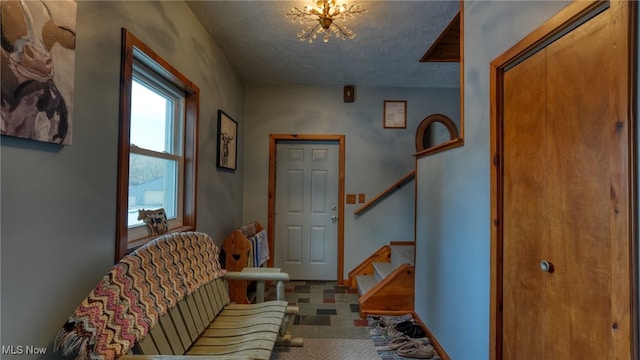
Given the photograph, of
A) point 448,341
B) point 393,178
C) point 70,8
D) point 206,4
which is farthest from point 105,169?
point 393,178

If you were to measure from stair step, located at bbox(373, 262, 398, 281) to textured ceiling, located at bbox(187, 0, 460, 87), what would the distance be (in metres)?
2.19

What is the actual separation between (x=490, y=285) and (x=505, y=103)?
0.89 meters

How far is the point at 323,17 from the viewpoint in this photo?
195cm

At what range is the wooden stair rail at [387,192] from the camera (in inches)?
143

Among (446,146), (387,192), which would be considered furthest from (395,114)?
(446,146)

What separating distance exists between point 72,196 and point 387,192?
3119 mm

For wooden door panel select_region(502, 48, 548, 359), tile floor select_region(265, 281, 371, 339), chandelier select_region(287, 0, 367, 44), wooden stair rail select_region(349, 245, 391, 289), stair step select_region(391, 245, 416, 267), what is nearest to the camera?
wooden door panel select_region(502, 48, 548, 359)

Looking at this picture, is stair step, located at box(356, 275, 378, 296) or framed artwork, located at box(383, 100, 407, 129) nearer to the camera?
stair step, located at box(356, 275, 378, 296)

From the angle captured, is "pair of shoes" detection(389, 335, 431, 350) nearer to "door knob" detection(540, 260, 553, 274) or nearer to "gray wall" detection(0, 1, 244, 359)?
"door knob" detection(540, 260, 553, 274)

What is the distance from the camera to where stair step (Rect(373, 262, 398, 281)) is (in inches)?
118

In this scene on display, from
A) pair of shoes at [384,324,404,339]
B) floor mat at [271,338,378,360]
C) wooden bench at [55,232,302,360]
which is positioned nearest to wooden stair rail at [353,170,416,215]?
pair of shoes at [384,324,404,339]

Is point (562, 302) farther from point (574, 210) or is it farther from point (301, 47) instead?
point (301, 47)

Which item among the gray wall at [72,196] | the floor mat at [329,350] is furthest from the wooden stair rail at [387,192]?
the gray wall at [72,196]

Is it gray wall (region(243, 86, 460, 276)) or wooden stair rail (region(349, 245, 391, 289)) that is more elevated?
gray wall (region(243, 86, 460, 276))
